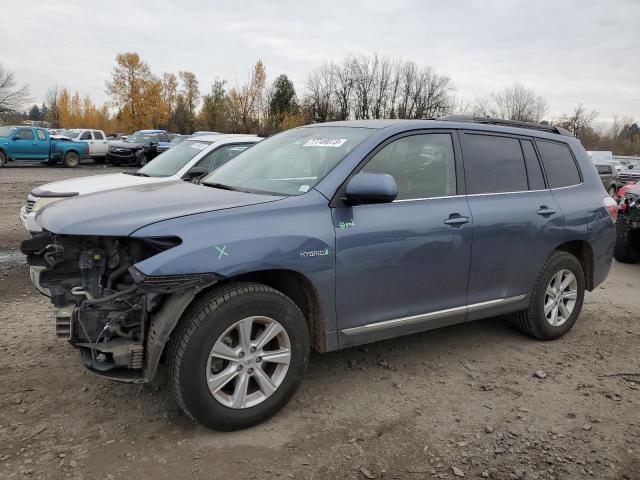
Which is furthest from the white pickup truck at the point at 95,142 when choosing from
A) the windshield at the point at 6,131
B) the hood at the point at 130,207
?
the hood at the point at 130,207

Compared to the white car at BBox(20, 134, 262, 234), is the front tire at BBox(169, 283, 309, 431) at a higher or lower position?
lower

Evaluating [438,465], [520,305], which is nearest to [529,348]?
[520,305]

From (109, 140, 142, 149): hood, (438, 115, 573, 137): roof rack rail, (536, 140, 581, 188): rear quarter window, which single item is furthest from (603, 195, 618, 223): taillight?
(109, 140, 142, 149): hood

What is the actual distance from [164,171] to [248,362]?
5.00 m

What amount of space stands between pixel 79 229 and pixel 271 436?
63.3 inches

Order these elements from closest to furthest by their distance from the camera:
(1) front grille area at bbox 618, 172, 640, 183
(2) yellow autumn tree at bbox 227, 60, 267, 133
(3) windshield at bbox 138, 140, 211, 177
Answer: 1. (3) windshield at bbox 138, 140, 211, 177
2. (1) front grille area at bbox 618, 172, 640, 183
3. (2) yellow autumn tree at bbox 227, 60, 267, 133

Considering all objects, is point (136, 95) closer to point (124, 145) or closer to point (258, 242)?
point (124, 145)

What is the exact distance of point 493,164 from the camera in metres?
4.38

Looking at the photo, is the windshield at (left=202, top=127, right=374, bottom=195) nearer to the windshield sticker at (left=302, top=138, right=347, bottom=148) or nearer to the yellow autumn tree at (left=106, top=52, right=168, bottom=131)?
the windshield sticker at (left=302, top=138, right=347, bottom=148)

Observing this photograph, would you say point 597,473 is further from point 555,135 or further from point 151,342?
point 555,135

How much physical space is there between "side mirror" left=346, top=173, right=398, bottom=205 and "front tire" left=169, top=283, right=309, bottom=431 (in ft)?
2.51

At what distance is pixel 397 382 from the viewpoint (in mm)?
3939

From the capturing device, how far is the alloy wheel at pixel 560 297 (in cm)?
479

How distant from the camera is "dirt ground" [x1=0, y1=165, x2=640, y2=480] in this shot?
2.90 meters
